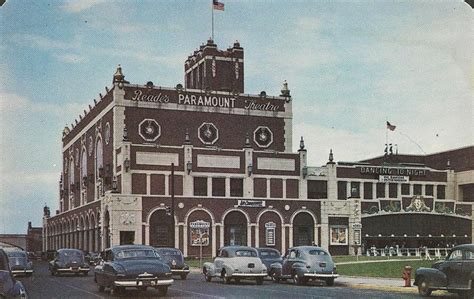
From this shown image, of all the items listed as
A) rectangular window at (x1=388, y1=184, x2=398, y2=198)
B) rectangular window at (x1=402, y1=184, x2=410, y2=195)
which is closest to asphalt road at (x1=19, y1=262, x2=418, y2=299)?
rectangular window at (x1=388, y1=184, x2=398, y2=198)

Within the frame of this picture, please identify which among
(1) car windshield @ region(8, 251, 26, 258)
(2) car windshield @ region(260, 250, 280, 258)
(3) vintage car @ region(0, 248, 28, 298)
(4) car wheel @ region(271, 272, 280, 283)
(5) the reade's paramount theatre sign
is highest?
(5) the reade's paramount theatre sign

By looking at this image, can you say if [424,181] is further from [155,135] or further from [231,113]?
[155,135]

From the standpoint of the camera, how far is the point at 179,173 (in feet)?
222

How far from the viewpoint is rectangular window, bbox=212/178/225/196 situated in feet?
226

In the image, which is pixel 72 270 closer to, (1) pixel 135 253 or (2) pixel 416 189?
(1) pixel 135 253

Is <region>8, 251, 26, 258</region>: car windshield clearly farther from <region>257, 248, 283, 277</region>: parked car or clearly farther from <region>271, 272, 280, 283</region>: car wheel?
<region>271, 272, 280, 283</region>: car wheel

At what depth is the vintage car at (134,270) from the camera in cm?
2277

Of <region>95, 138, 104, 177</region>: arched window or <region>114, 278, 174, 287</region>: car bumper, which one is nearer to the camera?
<region>114, 278, 174, 287</region>: car bumper

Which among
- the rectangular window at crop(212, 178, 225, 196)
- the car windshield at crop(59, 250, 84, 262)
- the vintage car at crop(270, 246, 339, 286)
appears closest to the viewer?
the vintage car at crop(270, 246, 339, 286)

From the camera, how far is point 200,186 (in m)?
68.5

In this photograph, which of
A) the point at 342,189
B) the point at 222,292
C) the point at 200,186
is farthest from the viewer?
the point at 342,189

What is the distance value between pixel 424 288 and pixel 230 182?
46.8 meters

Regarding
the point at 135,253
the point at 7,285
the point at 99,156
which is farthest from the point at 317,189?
the point at 7,285

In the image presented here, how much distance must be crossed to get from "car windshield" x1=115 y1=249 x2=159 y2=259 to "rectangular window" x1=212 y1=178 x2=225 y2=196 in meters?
44.3
